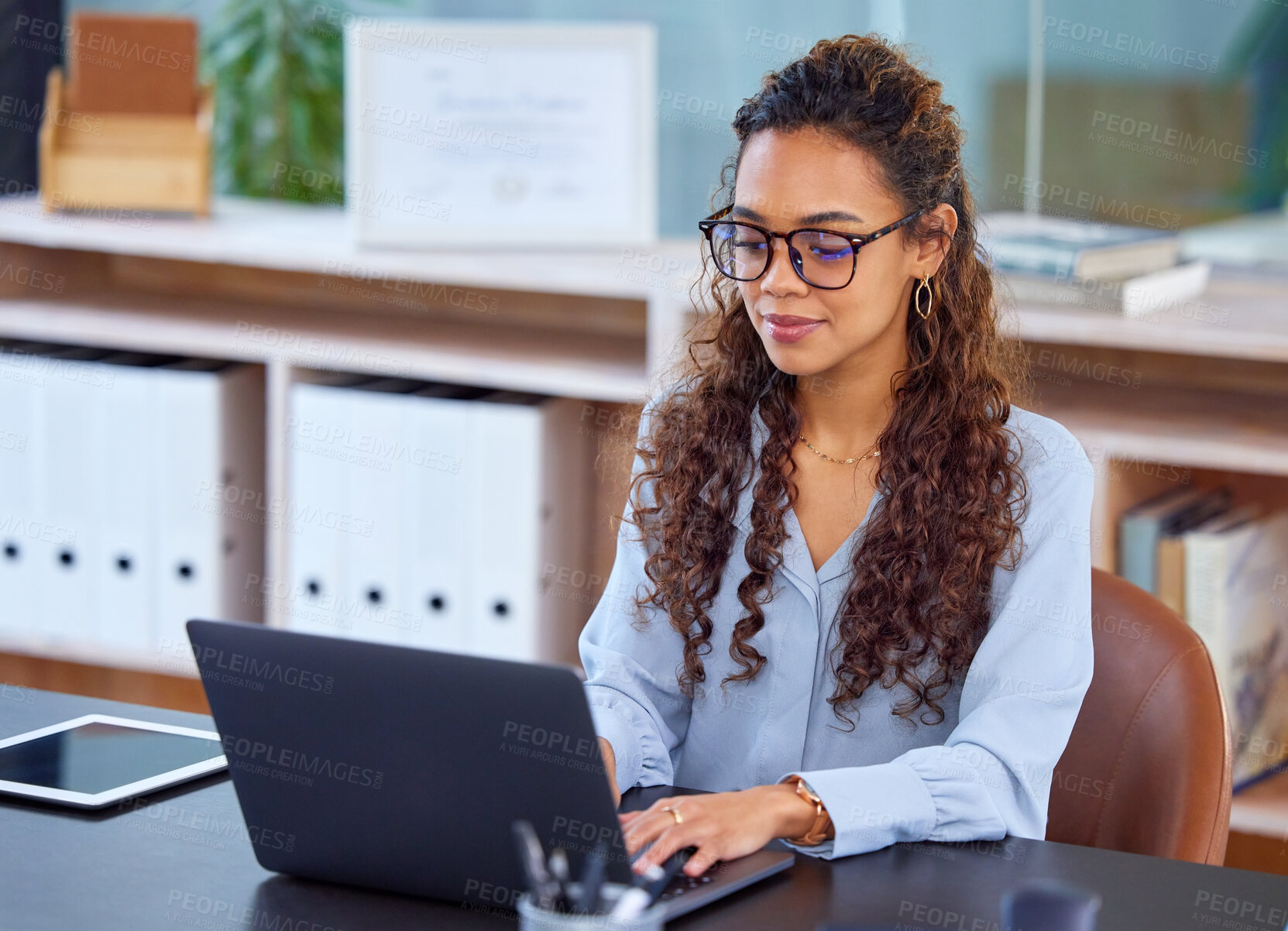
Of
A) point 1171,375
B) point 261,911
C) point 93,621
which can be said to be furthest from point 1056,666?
point 93,621

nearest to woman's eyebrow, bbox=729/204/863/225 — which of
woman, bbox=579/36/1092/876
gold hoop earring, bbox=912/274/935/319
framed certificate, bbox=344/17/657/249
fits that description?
woman, bbox=579/36/1092/876

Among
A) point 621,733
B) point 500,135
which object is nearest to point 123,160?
point 500,135

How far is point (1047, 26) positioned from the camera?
2443mm

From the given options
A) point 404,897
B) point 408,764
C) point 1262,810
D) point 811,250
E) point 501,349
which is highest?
point 811,250

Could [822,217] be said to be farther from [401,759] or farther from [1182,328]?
[1182,328]

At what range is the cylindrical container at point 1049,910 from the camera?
849 millimetres

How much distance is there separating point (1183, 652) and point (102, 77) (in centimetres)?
221

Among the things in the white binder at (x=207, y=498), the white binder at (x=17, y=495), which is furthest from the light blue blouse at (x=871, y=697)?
the white binder at (x=17, y=495)

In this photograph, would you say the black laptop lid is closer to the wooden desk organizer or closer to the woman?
the woman

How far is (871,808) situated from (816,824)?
0.04m

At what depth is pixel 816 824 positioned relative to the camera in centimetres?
114

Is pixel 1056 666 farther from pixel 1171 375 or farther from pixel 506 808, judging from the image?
pixel 1171 375

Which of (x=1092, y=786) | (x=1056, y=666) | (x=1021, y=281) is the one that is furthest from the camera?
(x=1021, y=281)

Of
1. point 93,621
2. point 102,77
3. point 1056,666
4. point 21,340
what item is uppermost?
point 102,77
